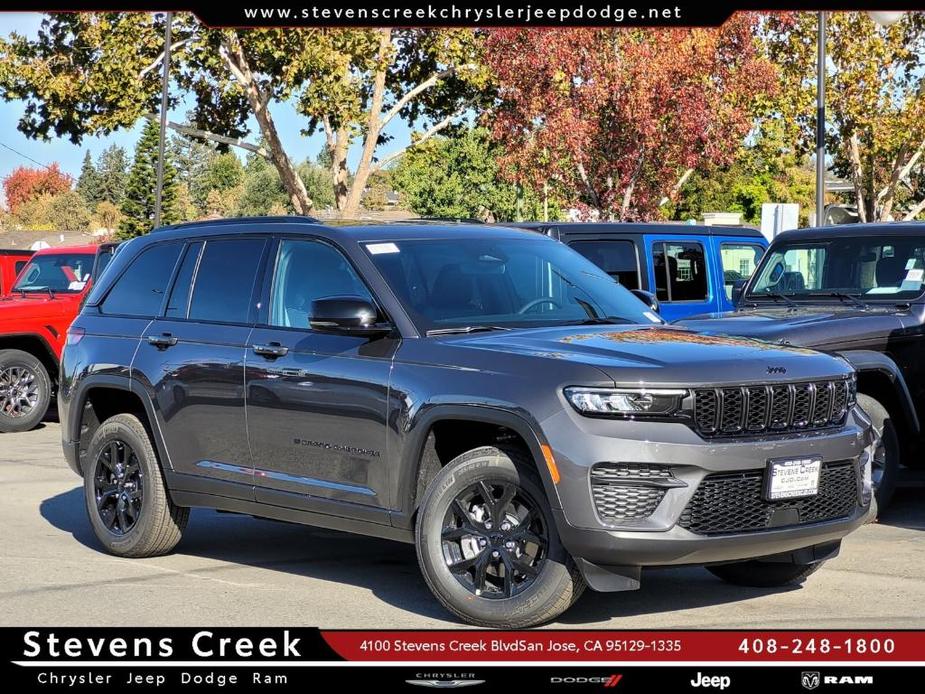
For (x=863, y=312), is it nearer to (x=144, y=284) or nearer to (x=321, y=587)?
(x=321, y=587)

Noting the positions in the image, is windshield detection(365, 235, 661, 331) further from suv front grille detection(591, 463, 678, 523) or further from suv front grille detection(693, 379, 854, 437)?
suv front grille detection(591, 463, 678, 523)

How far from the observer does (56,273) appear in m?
17.9

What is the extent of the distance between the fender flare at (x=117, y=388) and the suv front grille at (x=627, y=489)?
312 cm

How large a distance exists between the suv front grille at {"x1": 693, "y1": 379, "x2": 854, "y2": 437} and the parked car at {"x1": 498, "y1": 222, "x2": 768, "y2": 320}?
267 inches

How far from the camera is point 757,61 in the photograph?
28.9 m

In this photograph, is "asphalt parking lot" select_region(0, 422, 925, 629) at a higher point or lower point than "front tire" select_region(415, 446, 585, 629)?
lower

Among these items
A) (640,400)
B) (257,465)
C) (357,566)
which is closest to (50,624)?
(257,465)

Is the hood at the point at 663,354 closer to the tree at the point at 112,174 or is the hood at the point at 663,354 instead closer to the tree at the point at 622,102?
the tree at the point at 622,102

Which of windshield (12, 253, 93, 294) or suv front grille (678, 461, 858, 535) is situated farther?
windshield (12, 253, 93, 294)

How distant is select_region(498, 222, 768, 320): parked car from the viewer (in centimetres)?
1410

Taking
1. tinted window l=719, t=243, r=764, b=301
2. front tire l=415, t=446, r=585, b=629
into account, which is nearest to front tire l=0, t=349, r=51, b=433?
tinted window l=719, t=243, r=764, b=301

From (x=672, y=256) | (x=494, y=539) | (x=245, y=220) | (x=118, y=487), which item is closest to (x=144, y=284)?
(x=245, y=220)

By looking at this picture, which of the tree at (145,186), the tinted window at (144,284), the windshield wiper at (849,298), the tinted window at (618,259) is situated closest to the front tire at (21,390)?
the tinted window at (618,259)

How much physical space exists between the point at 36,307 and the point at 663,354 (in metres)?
11.9
